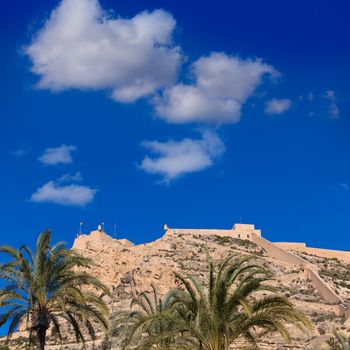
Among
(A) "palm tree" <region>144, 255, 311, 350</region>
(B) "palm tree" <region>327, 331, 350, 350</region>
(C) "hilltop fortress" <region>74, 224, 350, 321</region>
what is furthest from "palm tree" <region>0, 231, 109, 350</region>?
(C) "hilltop fortress" <region>74, 224, 350, 321</region>

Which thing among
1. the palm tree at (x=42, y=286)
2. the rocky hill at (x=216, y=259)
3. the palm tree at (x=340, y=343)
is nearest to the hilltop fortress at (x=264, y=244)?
the rocky hill at (x=216, y=259)

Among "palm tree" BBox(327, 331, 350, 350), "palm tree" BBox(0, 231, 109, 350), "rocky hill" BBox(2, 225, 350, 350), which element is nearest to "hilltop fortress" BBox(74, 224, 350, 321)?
"rocky hill" BBox(2, 225, 350, 350)

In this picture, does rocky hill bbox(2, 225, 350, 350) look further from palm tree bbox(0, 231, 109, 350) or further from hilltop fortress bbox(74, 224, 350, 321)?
palm tree bbox(0, 231, 109, 350)

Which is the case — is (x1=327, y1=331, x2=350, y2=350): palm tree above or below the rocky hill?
below

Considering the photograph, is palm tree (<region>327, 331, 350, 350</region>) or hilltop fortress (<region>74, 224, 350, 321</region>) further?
hilltop fortress (<region>74, 224, 350, 321</region>)

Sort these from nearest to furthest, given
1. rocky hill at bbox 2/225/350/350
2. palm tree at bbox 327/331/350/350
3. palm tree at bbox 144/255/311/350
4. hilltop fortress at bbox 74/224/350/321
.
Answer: palm tree at bbox 144/255/311/350 → palm tree at bbox 327/331/350/350 → rocky hill at bbox 2/225/350/350 → hilltop fortress at bbox 74/224/350/321

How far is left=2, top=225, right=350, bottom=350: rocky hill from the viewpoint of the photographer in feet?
151

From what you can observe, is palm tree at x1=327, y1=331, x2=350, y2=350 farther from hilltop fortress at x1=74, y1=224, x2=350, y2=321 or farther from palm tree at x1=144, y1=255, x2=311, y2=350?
hilltop fortress at x1=74, y1=224, x2=350, y2=321

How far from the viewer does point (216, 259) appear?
5978 cm

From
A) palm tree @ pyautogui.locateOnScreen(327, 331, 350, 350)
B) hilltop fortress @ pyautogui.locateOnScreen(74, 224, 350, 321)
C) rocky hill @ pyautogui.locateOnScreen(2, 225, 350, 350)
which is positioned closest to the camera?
palm tree @ pyautogui.locateOnScreen(327, 331, 350, 350)

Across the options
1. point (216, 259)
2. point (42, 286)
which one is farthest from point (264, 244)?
point (42, 286)

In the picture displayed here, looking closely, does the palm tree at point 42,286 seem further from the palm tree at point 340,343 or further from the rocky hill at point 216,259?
the rocky hill at point 216,259

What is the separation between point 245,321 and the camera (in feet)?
55.2

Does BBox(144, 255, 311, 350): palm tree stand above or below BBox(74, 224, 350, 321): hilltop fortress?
below
